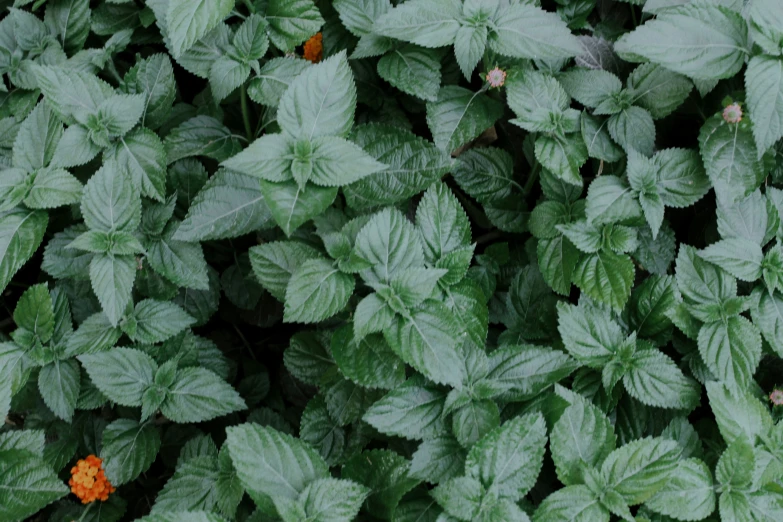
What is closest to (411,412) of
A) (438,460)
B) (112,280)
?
(438,460)

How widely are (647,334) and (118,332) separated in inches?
57.9

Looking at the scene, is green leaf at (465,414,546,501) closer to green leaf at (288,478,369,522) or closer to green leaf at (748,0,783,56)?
green leaf at (288,478,369,522)

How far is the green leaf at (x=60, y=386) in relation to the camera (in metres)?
1.78

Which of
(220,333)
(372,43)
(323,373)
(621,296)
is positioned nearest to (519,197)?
(621,296)

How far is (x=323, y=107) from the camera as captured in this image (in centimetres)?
163

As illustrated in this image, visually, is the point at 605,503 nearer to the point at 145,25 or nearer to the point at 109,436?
the point at 109,436

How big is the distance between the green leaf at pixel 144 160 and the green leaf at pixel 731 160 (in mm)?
1470

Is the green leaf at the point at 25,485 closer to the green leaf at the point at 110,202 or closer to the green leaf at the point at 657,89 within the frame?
the green leaf at the point at 110,202

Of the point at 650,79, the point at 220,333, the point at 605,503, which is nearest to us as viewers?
the point at 605,503

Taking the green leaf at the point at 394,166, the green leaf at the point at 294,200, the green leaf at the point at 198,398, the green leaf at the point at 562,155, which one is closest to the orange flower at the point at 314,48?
the green leaf at the point at 394,166

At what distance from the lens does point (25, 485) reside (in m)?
1.73

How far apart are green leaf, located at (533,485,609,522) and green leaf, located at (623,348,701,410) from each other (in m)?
0.31

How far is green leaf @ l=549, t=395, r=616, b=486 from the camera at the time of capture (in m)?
1.56

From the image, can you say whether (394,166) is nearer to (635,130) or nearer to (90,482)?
(635,130)
